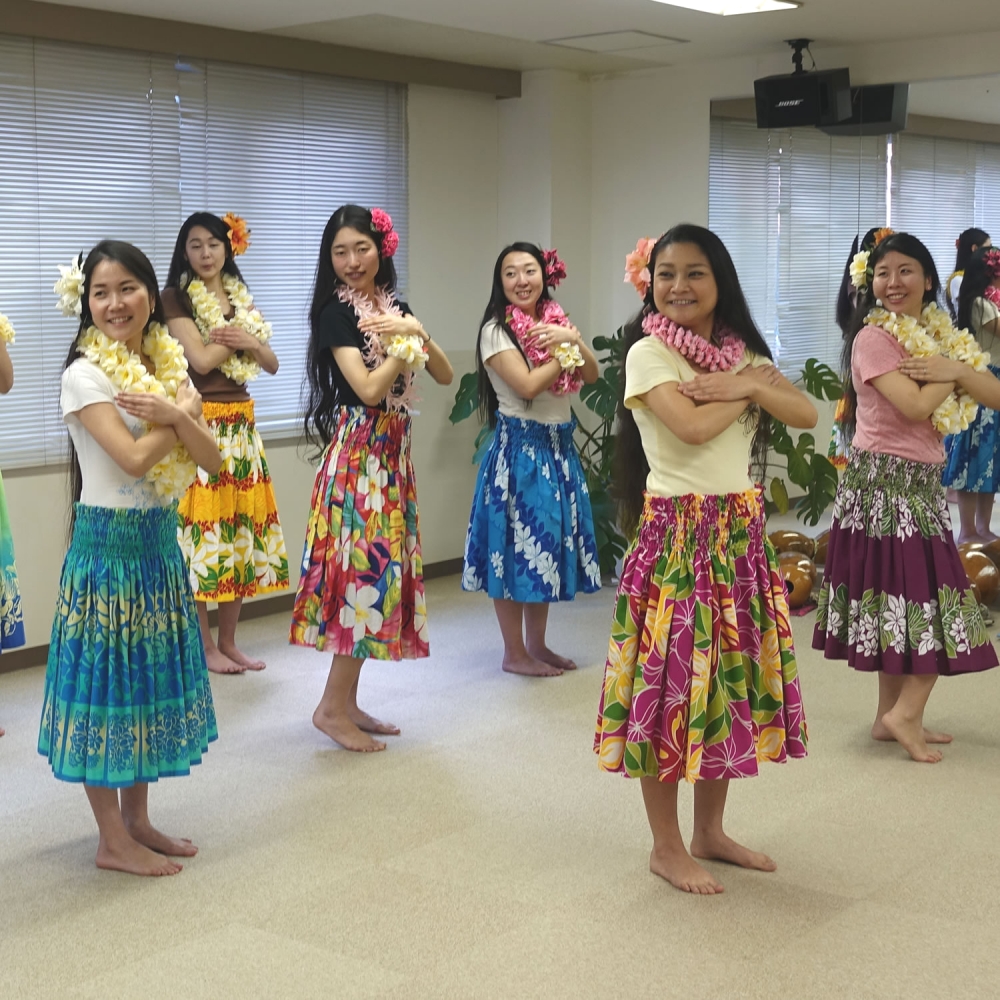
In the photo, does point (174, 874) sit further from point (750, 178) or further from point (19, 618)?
point (750, 178)

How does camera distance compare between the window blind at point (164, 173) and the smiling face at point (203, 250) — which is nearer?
the smiling face at point (203, 250)

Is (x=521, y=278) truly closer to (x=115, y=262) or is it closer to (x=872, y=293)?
(x=872, y=293)

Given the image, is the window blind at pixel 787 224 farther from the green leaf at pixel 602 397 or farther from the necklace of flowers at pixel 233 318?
the necklace of flowers at pixel 233 318

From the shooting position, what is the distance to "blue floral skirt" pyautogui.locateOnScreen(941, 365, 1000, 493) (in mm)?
6047

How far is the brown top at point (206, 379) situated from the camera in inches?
194

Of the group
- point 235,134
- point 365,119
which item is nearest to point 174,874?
point 235,134

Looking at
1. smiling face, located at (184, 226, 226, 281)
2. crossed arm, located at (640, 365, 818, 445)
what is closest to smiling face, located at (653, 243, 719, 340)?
crossed arm, located at (640, 365, 818, 445)

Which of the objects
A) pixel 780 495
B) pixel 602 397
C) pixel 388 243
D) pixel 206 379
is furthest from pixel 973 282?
pixel 206 379

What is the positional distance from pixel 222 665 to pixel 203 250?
59.1 inches

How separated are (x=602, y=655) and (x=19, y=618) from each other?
216 cm

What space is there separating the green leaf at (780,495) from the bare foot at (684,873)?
329cm

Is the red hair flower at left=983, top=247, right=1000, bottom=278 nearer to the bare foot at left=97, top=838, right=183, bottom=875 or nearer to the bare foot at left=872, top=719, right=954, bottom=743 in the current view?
the bare foot at left=872, top=719, right=954, bottom=743

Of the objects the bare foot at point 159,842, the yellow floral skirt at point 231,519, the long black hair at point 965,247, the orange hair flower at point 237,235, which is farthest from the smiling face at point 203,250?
the long black hair at point 965,247

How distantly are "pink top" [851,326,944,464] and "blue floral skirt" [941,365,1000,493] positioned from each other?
218 cm
